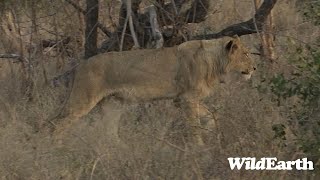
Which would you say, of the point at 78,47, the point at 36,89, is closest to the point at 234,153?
the point at 36,89

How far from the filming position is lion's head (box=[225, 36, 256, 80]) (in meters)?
7.58

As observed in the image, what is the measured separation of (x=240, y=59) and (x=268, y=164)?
8.81 ft

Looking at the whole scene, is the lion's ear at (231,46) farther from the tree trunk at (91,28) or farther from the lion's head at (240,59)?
the tree trunk at (91,28)

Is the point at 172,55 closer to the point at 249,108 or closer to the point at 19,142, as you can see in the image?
the point at 249,108

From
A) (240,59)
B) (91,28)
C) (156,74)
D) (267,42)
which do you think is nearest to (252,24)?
(267,42)

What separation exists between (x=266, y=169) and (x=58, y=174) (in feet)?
4.83

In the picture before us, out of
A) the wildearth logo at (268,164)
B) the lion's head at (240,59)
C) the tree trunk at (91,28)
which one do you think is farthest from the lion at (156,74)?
the wildearth logo at (268,164)

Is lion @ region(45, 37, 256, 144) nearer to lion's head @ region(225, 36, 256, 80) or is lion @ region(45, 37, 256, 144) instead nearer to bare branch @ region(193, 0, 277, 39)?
lion's head @ region(225, 36, 256, 80)

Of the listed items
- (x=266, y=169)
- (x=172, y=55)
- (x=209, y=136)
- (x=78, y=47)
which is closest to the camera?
(x=266, y=169)

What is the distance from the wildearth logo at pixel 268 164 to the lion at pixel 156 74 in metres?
2.16

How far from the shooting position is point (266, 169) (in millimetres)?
5027

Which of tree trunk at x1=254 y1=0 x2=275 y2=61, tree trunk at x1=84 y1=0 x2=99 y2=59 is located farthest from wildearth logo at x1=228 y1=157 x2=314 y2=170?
tree trunk at x1=84 y1=0 x2=99 y2=59

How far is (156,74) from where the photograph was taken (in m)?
7.52

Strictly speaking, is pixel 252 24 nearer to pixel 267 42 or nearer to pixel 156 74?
pixel 267 42
